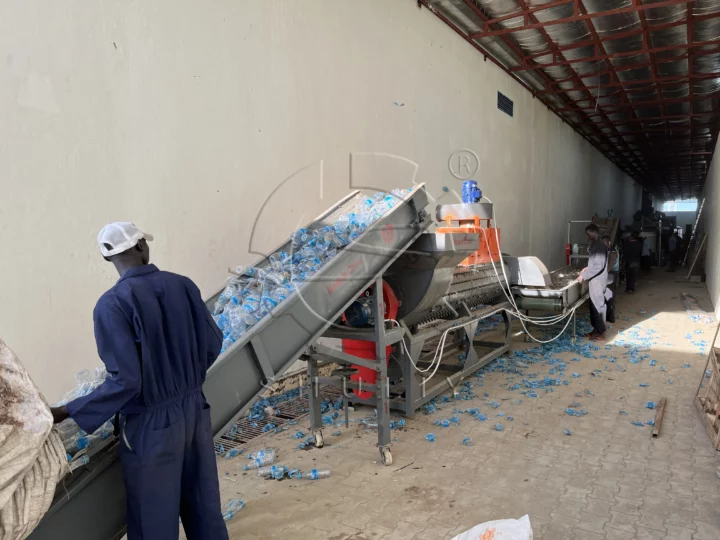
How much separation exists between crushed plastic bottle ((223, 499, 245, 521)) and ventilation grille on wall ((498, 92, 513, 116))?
9.67 metres

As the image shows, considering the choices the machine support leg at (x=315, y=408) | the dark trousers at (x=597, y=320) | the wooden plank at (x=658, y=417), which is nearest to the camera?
the machine support leg at (x=315, y=408)

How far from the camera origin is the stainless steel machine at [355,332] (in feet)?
6.47

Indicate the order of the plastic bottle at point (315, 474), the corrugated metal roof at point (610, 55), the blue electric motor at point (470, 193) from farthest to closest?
1. the corrugated metal roof at point (610, 55)
2. the blue electric motor at point (470, 193)
3. the plastic bottle at point (315, 474)

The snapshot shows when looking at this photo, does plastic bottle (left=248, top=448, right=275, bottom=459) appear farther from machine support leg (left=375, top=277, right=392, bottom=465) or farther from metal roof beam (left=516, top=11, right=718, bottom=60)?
metal roof beam (left=516, top=11, right=718, bottom=60)

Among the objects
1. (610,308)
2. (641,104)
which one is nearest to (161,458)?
(610,308)

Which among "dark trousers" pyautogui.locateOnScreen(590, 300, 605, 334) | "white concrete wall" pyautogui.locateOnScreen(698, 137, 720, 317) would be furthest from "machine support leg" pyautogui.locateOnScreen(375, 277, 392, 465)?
"white concrete wall" pyautogui.locateOnScreen(698, 137, 720, 317)

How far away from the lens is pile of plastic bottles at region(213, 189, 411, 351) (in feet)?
9.48

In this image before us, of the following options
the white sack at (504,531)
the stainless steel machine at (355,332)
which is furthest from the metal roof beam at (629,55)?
the white sack at (504,531)

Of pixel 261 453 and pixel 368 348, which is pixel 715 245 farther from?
pixel 261 453

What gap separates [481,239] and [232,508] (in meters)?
4.22

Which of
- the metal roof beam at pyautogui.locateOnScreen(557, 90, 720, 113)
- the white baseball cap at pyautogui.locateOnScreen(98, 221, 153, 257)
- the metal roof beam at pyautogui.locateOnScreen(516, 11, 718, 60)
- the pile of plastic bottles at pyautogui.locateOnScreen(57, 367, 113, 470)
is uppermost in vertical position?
the metal roof beam at pyautogui.locateOnScreen(516, 11, 718, 60)

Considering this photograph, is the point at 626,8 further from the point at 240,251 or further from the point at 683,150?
the point at 683,150

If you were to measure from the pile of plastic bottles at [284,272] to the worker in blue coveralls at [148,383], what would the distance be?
0.61 metres

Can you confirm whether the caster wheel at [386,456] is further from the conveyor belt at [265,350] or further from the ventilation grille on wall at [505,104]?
the ventilation grille on wall at [505,104]
